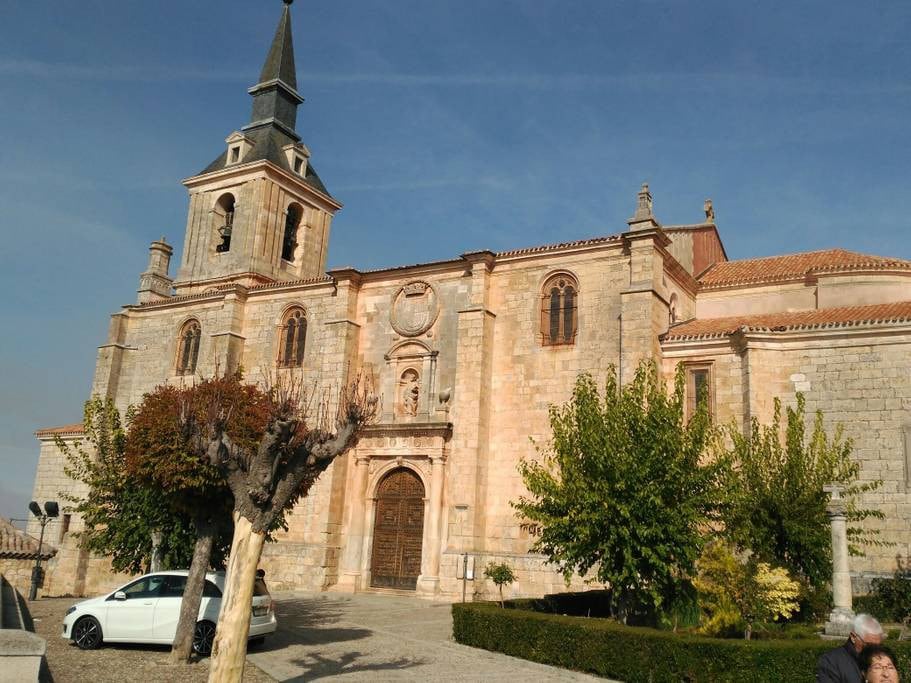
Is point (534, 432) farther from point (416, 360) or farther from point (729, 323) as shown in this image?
point (729, 323)

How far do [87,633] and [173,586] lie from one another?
1.47 metres

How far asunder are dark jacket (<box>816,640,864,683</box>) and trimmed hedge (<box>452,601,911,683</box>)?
5.59 meters

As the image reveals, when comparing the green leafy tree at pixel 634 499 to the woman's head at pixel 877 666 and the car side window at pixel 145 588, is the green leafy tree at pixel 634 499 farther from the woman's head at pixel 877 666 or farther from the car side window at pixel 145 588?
the woman's head at pixel 877 666

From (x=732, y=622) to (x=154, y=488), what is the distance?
33.7ft

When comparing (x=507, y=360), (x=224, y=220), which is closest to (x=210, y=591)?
(x=507, y=360)

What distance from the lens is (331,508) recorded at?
80.0ft

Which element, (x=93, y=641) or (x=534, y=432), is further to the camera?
(x=534, y=432)

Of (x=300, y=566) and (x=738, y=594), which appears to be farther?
(x=300, y=566)

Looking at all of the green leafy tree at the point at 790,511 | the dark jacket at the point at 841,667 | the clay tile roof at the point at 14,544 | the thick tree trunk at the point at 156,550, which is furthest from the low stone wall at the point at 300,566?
the dark jacket at the point at 841,667

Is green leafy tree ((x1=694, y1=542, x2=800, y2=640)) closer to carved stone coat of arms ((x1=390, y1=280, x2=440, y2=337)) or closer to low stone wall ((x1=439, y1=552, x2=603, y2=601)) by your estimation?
low stone wall ((x1=439, y1=552, x2=603, y2=601))

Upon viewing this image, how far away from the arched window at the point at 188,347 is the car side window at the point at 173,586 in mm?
17942

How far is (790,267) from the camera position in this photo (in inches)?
1033

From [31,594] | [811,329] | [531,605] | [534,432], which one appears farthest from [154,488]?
[811,329]

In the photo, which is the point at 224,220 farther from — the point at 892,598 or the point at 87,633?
the point at 892,598
